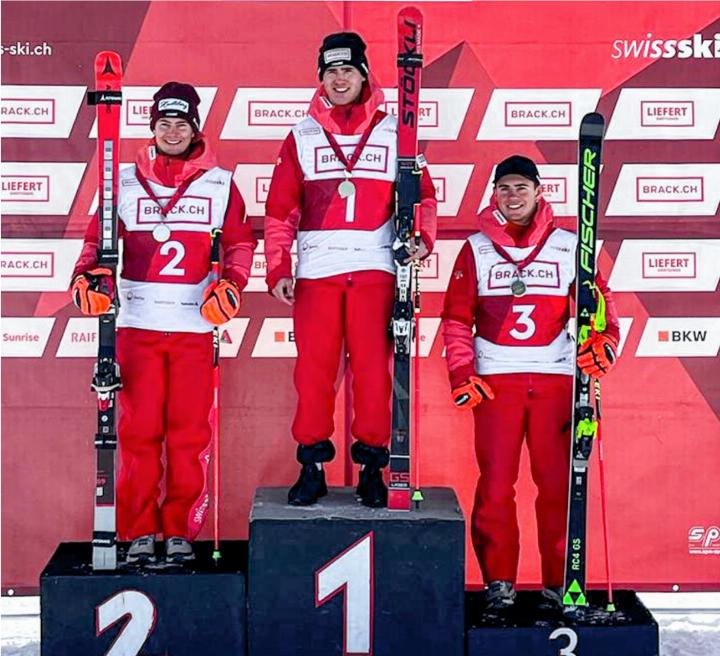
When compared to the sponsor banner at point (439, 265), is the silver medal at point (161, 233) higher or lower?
higher

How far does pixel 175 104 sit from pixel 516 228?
4.27 feet

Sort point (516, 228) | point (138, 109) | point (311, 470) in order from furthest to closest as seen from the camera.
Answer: point (138, 109) → point (516, 228) → point (311, 470)

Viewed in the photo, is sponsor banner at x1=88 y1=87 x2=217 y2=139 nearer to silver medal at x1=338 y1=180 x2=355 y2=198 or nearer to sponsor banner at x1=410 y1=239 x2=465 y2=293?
silver medal at x1=338 y1=180 x2=355 y2=198

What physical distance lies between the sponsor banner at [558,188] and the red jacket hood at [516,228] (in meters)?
0.54

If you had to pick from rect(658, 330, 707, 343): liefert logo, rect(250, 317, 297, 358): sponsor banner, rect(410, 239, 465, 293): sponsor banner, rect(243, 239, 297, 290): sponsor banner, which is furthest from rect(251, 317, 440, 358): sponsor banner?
rect(658, 330, 707, 343): liefert logo

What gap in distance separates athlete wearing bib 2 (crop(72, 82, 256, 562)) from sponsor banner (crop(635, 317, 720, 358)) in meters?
1.75

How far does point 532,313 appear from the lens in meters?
3.71

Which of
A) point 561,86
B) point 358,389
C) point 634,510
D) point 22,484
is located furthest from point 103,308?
point 634,510

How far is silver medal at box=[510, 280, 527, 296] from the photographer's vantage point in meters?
3.69

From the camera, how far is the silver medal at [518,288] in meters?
3.69

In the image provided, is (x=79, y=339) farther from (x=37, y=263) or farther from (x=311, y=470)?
(x=311, y=470)

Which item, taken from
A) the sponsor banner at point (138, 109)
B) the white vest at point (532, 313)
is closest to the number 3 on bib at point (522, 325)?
the white vest at point (532, 313)

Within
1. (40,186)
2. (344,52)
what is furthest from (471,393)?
(40,186)

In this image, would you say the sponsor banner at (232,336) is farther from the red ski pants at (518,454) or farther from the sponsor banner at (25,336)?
the red ski pants at (518,454)
